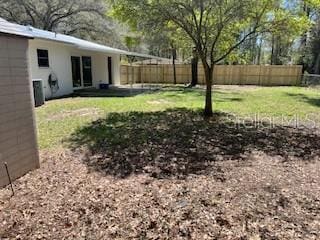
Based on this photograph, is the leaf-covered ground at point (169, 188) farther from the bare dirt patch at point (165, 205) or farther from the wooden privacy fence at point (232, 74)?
the wooden privacy fence at point (232, 74)

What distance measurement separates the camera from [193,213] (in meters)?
3.25

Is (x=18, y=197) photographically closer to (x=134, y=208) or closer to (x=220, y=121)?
(x=134, y=208)

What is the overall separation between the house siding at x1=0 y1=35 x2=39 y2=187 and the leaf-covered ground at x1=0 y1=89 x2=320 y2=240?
0.27 metres

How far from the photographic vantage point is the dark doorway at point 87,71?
17417mm

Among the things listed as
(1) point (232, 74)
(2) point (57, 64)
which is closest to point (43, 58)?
(2) point (57, 64)

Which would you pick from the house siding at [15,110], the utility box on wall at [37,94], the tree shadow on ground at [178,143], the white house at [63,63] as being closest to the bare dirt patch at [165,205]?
the house siding at [15,110]

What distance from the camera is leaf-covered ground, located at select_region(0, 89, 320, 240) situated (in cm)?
299

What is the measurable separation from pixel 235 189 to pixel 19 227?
2.50 meters

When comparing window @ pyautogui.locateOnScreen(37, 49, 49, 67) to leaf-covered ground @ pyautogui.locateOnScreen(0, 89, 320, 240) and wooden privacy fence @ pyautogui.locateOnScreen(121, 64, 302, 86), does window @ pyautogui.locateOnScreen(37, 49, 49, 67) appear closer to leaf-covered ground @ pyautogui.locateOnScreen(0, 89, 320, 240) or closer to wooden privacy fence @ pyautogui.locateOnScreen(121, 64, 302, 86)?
leaf-covered ground @ pyautogui.locateOnScreen(0, 89, 320, 240)

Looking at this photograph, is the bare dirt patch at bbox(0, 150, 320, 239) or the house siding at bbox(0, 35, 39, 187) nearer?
the bare dirt patch at bbox(0, 150, 320, 239)

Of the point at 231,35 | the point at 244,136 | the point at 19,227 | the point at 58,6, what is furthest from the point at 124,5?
the point at 58,6

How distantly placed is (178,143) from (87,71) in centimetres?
1300

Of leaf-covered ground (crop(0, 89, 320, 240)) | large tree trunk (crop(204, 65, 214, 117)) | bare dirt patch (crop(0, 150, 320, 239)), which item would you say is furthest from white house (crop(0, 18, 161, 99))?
bare dirt patch (crop(0, 150, 320, 239))

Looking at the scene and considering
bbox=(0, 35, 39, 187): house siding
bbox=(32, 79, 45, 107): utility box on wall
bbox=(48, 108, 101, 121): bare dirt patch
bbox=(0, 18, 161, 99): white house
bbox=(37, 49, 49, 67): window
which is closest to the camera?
bbox=(0, 35, 39, 187): house siding
